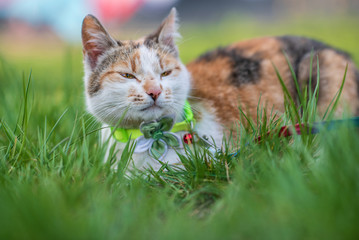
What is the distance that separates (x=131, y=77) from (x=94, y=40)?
329mm

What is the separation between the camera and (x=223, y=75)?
2.29 meters

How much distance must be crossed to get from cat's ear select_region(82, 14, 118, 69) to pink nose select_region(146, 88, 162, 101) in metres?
0.46

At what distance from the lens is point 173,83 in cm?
176

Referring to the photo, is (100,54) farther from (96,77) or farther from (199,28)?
(199,28)

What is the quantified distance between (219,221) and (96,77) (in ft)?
3.74

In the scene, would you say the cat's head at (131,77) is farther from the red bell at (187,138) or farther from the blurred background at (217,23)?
the blurred background at (217,23)

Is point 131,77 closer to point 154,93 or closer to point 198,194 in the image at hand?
point 154,93

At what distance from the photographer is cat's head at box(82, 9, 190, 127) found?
162 cm

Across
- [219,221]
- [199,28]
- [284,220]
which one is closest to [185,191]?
[219,221]

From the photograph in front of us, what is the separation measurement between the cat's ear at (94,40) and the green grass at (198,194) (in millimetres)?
556

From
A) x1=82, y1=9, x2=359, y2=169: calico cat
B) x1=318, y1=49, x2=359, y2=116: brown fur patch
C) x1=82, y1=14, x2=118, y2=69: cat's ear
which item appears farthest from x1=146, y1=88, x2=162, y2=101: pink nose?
x1=318, y1=49, x2=359, y2=116: brown fur patch

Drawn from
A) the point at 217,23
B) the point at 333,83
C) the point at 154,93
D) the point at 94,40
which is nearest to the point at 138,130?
the point at 154,93

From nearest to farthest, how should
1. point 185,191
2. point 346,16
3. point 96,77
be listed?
point 185,191 < point 96,77 < point 346,16

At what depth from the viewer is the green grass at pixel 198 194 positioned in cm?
92
